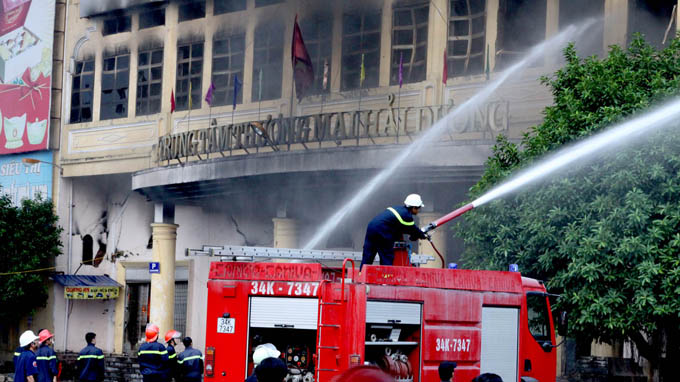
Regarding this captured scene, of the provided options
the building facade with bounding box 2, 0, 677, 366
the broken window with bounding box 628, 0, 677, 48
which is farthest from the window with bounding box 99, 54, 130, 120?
the broken window with bounding box 628, 0, 677, 48

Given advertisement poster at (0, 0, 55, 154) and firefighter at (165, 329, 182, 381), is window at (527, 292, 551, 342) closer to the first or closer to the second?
firefighter at (165, 329, 182, 381)

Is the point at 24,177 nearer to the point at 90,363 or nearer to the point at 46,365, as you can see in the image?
the point at 90,363

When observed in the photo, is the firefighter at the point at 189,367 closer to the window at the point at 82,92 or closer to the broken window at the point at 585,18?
the broken window at the point at 585,18

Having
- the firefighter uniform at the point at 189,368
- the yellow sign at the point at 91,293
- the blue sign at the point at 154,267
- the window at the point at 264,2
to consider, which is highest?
the window at the point at 264,2

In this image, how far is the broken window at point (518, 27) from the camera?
73.8 feet

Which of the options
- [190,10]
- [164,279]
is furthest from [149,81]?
[164,279]

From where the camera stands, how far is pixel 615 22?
21.0 meters

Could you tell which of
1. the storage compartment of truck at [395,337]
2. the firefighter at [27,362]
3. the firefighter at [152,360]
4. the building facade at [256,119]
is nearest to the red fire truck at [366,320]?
the storage compartment of truck at [395,337]

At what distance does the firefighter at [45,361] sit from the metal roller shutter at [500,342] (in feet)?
21.2

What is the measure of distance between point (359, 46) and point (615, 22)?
6.56m

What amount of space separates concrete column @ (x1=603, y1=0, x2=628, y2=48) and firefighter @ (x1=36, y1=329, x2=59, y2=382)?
12087 millimetres

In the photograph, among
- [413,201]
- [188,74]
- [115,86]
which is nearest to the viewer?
[413,201]

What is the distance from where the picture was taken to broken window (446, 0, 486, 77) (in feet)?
75.4

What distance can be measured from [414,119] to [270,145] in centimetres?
357
